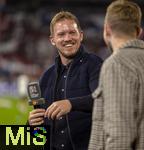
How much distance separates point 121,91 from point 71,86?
1.12 metres

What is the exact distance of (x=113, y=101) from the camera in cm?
270

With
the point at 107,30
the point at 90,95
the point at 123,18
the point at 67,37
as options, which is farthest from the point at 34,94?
the point at 123,18

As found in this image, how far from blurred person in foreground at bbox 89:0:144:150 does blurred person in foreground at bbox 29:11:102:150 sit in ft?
2.64

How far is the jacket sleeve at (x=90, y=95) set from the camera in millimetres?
3590

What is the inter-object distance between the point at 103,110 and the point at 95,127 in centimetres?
10

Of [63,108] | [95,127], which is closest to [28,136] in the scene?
[63,108]

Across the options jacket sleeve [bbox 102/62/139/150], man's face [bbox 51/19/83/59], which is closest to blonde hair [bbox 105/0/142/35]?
jacket sleeve [bbox 102/62/139/150]

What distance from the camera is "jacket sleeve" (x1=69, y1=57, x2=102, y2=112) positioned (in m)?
3.59

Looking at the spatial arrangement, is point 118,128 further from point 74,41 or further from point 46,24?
point 46,24

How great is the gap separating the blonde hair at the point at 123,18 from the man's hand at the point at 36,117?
85 cm

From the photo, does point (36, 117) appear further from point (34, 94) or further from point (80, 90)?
point (80, 90)

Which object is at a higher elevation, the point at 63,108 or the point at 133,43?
the point at 133,43

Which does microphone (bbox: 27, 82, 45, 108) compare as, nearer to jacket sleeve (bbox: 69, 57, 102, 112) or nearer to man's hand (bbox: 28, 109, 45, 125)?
man's hand (bbox: 28, 109, 45, 125)

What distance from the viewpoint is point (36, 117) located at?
11.7 ft
